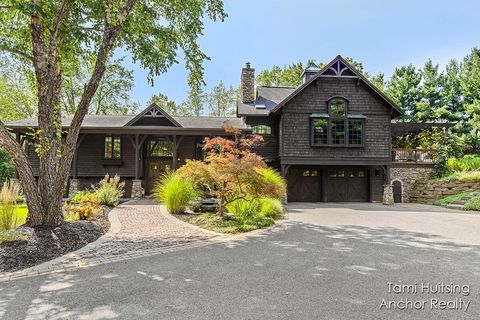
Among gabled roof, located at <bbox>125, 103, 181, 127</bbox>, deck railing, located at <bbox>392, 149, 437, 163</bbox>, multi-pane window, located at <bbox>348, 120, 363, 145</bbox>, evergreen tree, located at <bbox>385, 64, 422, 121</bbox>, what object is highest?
evergreen tree, located at <bbox>385, 64, 422, 121</bbox>

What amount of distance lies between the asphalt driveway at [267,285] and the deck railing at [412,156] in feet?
A: 43.0

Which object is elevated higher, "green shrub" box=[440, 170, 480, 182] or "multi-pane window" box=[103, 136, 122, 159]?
"multi-pane window" box=[103, 136, 122, 159]

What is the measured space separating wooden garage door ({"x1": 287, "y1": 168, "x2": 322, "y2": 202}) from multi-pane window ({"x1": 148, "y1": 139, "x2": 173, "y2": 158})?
7.66 m

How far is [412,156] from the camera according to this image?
59.8 feet

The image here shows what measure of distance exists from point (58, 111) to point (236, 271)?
5611 mm

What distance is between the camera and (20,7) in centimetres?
522

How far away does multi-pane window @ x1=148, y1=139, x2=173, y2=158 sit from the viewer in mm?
17828

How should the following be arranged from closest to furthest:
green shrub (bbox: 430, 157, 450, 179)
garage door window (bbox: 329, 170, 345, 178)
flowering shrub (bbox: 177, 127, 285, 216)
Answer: flowering shrub (bbox: 177, 127, 285, 216) < green shrub (bbox: 430, 157, 450, 179) < garage door window (bbox: 329, 170, 345, 178)

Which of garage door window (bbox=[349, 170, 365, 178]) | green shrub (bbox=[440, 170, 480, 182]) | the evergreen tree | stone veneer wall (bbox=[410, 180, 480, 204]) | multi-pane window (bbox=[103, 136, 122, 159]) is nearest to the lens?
green shrub (bbox=[440, 170, 480, 182])

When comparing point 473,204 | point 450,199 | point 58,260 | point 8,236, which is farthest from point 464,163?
point 8,236

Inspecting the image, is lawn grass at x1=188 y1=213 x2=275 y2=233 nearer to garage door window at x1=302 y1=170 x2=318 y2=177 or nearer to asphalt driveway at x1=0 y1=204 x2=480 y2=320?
asphalt driveway at x1=0 y1=204 x2=480 y2=320

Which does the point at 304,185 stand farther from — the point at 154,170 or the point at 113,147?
the point at 113,147

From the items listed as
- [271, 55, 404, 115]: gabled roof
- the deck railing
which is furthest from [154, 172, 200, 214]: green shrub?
the deck railing

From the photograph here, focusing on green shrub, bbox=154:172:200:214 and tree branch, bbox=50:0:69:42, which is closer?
tree branch, bbox=50:0:69:42
